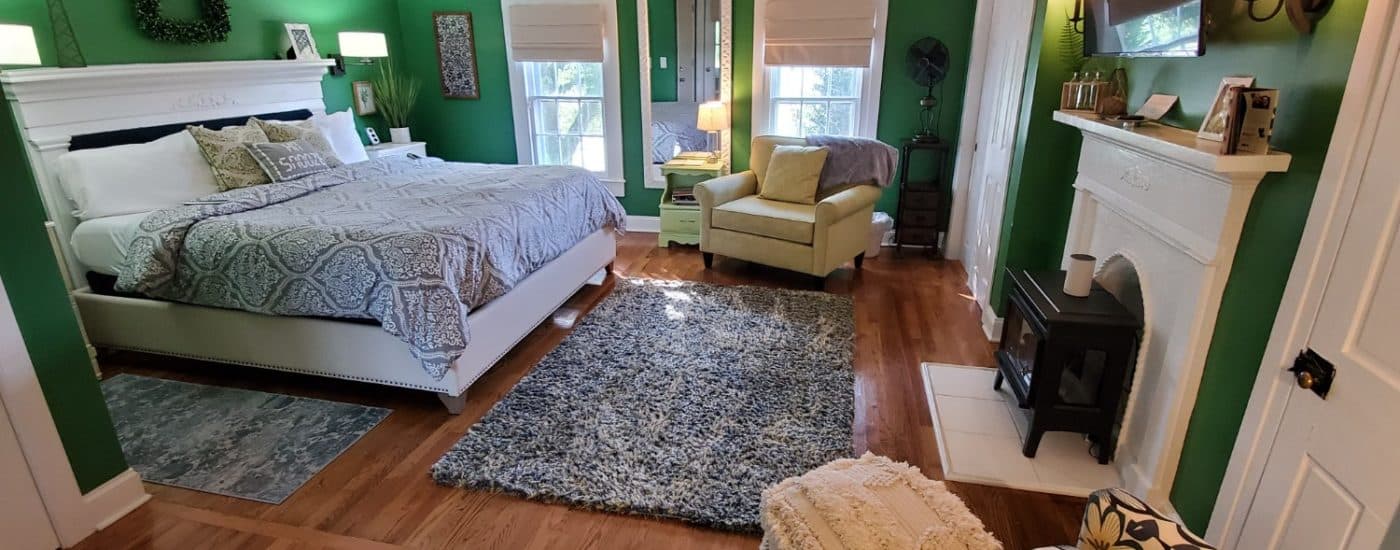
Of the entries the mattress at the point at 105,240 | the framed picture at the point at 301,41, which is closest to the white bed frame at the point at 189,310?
the mattress at the point at 105,240

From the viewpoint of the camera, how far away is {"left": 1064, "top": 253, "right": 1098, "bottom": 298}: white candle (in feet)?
7.48

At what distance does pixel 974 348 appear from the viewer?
3.31 m

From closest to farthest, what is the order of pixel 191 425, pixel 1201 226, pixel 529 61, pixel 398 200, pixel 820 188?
pixel 1201 226 < pixel 191 425 < pixel 398 200 < pixel 820 188 < pixel 529 61

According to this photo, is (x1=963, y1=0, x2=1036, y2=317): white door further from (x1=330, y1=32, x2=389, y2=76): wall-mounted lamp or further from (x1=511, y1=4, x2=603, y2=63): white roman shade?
(x1=330, y1=32, x2=389, y2=76): wall-mounted lamp

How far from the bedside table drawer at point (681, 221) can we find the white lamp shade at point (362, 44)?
2337 mm

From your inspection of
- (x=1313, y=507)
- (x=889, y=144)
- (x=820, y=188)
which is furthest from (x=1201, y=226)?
(x=889, y=144)

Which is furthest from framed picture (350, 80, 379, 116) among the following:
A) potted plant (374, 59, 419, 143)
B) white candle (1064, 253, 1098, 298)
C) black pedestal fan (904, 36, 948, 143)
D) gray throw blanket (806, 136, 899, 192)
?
white candle (1064, 253, 1098, 298)

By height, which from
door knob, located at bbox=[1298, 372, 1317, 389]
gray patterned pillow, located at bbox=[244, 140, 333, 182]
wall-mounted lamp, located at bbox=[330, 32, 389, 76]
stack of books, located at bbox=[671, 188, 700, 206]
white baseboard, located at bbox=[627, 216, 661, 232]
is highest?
wall-mounted lamp, located at bbox=[330, 32, 389, 76]

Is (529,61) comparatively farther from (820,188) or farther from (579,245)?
(820,188)

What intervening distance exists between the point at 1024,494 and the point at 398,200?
2.91 metres

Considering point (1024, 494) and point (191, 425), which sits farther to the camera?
point (191, 425)

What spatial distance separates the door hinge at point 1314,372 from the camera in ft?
4.42

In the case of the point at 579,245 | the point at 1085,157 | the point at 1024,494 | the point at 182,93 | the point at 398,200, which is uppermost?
the point at 182,93

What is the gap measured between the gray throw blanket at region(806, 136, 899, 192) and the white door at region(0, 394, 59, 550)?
384 cm
